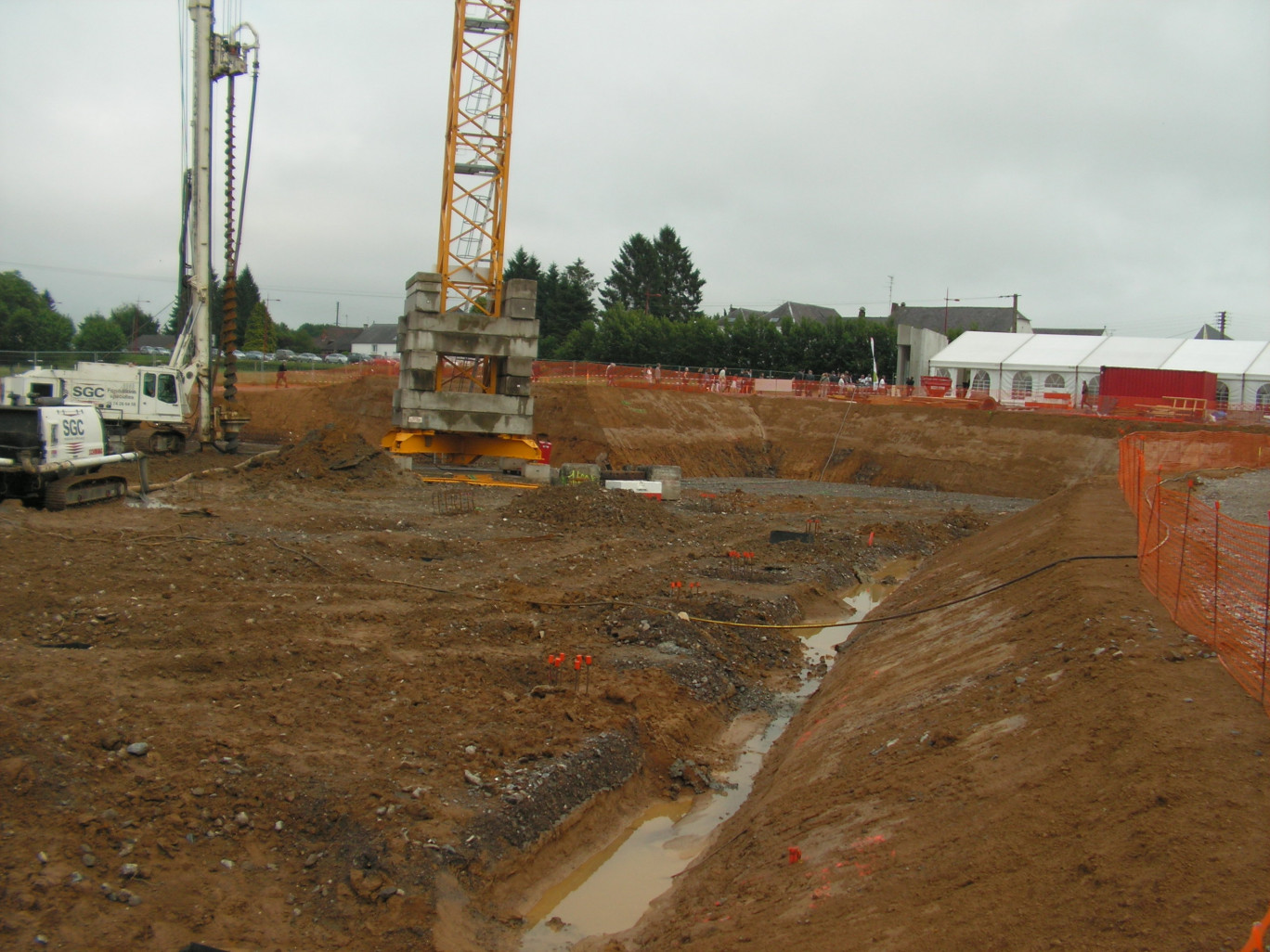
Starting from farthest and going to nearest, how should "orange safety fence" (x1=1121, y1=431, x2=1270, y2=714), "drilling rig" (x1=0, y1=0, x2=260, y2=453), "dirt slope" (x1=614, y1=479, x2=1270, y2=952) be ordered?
"drilling rig" (x1=0, y1=0, x2=260, y2=453) < "orange safety fence" (x1=1121, y1=431, x2=1270, y2=714) < "dirt slope" (x1=614, y1=479, x2=1270, y2=952)

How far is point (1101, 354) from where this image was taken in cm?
4734

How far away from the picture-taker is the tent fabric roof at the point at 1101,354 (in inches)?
1775

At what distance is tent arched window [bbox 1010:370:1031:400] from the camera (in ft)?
158

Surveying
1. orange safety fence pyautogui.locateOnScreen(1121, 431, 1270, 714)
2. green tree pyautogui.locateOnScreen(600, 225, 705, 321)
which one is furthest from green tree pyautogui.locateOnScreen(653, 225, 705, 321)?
orange safety fence pyautogui.locateOnScreen(1121, 431, 1270, 714)

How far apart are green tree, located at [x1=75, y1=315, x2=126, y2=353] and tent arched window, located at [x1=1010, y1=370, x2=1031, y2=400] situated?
87.4 metres

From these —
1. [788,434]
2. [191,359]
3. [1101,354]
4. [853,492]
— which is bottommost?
[853,492]

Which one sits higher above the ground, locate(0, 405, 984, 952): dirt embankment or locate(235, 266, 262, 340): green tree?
locate(235, 266, 262, 340): green tree

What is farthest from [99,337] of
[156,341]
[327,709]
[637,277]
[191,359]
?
[327,709]

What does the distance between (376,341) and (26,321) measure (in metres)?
56.8

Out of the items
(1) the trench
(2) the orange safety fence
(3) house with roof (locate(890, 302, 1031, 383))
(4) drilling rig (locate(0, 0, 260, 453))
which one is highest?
(3) house with roof (locate(890, 302, 1031, 383))

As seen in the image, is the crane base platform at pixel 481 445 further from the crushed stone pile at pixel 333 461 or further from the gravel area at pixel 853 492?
→ the gravel area at pixel 853 492

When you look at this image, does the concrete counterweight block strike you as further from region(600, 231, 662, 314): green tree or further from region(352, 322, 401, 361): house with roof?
region(352, 322, 401, 361): house with roof

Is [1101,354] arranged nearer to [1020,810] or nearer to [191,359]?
[191,359]

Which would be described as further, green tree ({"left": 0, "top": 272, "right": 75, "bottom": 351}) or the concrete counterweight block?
green tree ({"left": 0, "top": 272, "right": 75, "bottom": 351})
